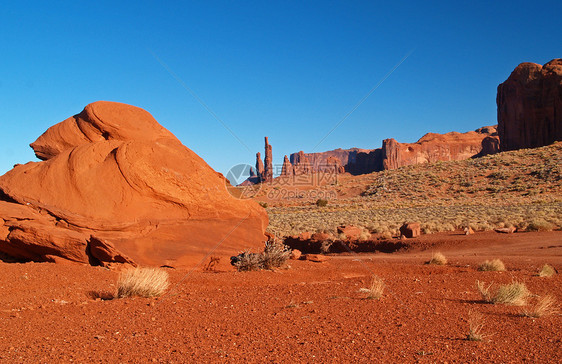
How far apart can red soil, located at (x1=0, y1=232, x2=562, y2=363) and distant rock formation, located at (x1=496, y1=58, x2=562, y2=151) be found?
6835 cm

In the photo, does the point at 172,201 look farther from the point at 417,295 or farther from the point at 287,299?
the point at 417,295

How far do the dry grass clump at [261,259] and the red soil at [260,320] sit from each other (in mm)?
654

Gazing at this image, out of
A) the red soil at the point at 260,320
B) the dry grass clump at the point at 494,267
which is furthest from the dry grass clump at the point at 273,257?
the dry grass clump at the point at 494,267

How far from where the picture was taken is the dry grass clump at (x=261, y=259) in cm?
1093

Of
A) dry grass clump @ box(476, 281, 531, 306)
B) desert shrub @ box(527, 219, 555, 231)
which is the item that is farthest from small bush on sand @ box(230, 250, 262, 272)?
desert shrub @ box(527, 219, 555, 231)

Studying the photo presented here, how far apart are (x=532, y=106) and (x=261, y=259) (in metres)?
72.7

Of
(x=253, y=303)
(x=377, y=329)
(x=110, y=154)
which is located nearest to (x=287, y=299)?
(x=253, y=303)

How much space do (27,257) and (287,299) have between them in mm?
6809

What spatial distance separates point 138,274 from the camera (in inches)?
299

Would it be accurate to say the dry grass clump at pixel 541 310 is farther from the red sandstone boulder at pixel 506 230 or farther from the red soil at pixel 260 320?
the red sandstone boulder at pixel 506 230

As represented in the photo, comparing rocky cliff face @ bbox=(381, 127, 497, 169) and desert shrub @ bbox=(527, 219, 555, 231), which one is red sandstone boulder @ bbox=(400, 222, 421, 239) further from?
rocky cliff face @ bbox=(381, 127, 497, 169)

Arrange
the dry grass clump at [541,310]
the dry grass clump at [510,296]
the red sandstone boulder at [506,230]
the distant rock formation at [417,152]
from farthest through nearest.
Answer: the distant rock formation at [417,152] → the red sandstone boulder at [506,230] → the dry grass clump at [510,296] → the dry grass clump at [541,310]

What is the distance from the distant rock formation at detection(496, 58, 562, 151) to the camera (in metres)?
65.7

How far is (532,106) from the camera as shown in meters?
68.3
